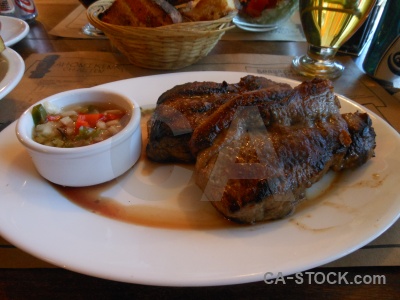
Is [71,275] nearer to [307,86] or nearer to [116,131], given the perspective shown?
[116,131]

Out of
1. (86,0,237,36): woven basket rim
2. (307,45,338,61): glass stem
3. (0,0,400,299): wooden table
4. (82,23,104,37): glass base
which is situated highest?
(86,0,237,36): woven basket rim

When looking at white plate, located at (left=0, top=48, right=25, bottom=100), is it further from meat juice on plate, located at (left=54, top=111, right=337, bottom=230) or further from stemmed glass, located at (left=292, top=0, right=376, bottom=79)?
stemmed glass, located at (left=292, top=0, right=376, bottom=79)

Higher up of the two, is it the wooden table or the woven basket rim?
the woven basket rim

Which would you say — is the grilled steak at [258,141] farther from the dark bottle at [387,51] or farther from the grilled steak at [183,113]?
the dark bottle at [387,51]

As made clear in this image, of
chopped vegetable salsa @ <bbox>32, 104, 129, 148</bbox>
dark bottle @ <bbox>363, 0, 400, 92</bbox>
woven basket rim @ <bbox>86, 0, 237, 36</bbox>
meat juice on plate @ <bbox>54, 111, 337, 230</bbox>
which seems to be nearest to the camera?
meat juice on plate @ <bbox>54, 111, 337, 230</bbox>

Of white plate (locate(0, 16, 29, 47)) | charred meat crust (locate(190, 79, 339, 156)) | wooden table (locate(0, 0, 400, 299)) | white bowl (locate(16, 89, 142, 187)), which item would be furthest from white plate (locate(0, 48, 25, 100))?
charred meat crust (locate(190, 79, 339, 156))

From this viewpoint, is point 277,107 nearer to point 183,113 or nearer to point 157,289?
point 183,113

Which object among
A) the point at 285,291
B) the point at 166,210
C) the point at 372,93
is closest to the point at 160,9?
the point at 166,210
